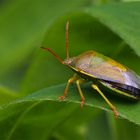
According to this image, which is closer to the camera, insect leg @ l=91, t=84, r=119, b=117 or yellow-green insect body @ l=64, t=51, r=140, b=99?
insect leg @ l=91, t=84, r=119, b=117

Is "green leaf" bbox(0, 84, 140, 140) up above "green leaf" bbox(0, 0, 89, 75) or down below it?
above

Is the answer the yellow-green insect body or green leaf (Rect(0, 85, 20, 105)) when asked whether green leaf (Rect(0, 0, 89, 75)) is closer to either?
green leaf (Rect(0, 85, 20, 105))

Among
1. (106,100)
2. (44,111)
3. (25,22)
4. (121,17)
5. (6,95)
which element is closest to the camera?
(106,100)

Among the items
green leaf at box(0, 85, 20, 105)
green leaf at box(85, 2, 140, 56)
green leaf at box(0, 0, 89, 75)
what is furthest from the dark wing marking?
green leaf at box(0, 0, 89, 75)

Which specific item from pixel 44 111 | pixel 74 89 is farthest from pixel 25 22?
pixel 74 89

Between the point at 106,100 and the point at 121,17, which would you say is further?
→ the point at 121,17

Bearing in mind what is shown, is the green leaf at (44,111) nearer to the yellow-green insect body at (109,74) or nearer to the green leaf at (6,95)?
the yellow-green insect body at (109,74)

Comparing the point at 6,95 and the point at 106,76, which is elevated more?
the point at 106,76

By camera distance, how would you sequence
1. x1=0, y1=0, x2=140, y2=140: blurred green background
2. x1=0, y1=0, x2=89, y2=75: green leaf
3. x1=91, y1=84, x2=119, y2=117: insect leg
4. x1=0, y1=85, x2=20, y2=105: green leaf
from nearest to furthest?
x1=91, y1=84, x2=119, y2=117: insect leg, x1=0, y1=0, x2=140, y2=140: blurred green background, x1=0, y1=85, x2=20, y2=105: green leaf, x1=0, y1=0, x2=89, y2=75: green leaf

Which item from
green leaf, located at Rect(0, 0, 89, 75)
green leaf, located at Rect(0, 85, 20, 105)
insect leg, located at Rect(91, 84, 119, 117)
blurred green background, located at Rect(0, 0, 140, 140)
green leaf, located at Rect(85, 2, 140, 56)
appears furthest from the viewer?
green leaf, located at Rect(0, 0, 89, 75)

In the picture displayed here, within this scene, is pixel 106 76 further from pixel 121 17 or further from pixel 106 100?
pixel 121 17

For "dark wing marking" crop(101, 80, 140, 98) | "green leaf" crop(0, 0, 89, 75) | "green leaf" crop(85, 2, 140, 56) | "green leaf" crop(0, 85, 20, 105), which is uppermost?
"green leaf" crop(85, 2, 140, 56)
